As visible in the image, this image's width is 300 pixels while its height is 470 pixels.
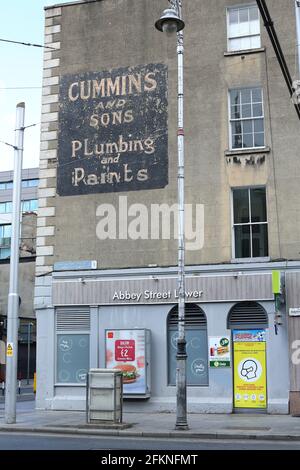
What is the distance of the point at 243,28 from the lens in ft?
74.0

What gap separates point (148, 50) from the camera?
23391 mm

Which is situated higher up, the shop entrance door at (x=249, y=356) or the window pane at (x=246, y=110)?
the window pane at (x=246, y=110)

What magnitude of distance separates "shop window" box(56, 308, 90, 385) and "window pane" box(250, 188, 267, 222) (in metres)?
6.75

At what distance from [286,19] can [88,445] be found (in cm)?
1557

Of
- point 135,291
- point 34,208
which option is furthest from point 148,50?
point 34,208

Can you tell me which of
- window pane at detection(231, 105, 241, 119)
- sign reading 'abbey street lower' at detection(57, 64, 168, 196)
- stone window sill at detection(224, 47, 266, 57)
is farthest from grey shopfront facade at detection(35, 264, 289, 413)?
stone window sill at detection(224, 47, 266, 57)

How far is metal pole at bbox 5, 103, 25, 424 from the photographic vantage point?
1869cm

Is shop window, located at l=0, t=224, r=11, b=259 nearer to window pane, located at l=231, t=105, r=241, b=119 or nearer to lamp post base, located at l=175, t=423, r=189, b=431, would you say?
window pane, located at l=231, t=105, r=241, b=119

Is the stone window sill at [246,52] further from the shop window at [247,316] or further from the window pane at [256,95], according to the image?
the shop window at [247,316]

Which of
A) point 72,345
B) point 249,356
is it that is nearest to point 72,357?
point 72,345

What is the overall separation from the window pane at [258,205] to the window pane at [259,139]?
5.15 ft

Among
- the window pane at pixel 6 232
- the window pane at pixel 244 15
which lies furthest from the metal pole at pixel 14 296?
the window pane at pixel 6 232

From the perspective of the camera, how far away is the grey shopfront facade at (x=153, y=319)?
2044 cm

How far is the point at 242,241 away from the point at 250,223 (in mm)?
665
